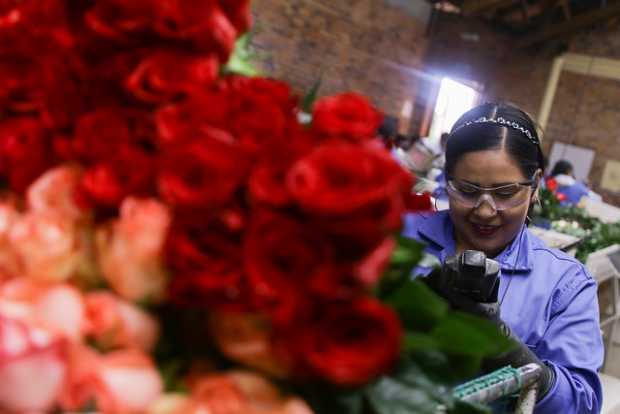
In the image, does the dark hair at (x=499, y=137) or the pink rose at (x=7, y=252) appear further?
the dark hair at (x=499, y=137)

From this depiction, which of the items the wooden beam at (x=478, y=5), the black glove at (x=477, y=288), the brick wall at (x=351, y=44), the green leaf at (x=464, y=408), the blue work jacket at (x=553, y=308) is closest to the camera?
the green leaf at (x=464, y=408)

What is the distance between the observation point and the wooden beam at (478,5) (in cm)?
896

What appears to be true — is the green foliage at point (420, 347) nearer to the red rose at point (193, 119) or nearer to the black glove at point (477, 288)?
the red rose at point (193, 119)

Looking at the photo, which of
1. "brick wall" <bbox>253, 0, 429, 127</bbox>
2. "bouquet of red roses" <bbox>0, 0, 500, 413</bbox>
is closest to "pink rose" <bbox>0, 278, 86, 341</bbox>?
"bouquet of red roses" <bbox>0, 0, 500, 413</bbox>

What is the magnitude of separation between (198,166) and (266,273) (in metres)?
0.09

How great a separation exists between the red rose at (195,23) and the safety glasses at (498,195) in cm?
110

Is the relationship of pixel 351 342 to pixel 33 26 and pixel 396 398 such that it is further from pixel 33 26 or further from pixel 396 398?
pixel 33 26

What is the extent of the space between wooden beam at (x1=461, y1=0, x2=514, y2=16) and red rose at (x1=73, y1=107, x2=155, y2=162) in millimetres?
9317

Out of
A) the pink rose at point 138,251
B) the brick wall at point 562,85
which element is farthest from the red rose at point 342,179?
the brick wall at point 562,85

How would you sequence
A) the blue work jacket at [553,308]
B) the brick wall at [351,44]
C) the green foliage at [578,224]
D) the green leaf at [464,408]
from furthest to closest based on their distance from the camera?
the brick wall at [351,44] < the green foliage at [578,224] < the blue work jacket at [553,308] < the green leaf at [464,408]

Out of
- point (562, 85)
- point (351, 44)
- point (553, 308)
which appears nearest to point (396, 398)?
point (553, 308)

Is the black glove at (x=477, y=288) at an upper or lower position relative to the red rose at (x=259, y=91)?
lower

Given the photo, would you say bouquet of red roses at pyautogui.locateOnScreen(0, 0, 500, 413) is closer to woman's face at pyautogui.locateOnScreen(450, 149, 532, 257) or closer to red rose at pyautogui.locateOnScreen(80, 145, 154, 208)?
red rose at pyautogui.locateOnScreen(80, 145, 154, 208)

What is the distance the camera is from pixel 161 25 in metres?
0.49
